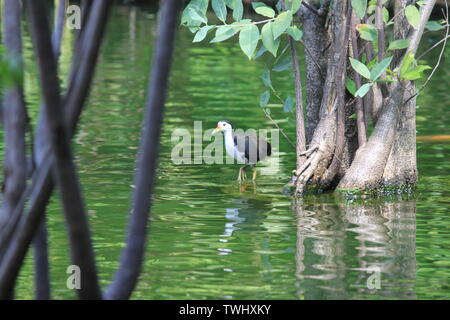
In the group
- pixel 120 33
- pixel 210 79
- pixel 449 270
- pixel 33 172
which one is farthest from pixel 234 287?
pixel 120 33

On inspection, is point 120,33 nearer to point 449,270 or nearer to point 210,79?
point 210,79

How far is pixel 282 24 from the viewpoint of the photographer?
27.5 feet

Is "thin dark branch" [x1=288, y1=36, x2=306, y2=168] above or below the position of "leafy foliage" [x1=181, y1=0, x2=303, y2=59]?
below

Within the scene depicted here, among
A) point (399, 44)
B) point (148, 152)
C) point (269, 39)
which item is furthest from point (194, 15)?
point (148, 152)

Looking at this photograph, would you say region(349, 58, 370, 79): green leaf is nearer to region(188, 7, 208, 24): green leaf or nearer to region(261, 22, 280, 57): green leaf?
region(261, 22, 280, 57): green leaf

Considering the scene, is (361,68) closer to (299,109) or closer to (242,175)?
(299,109)

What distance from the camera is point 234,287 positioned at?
6500mm

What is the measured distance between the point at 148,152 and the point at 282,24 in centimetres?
541

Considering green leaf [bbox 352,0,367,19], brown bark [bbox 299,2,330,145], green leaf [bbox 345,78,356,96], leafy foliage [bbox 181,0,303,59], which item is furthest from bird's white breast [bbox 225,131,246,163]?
green leaf [bbox 352,0,367,19]

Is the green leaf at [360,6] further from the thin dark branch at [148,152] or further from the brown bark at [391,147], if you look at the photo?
the thin dark branch at [148,152]

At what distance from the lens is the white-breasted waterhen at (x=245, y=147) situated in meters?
10.6

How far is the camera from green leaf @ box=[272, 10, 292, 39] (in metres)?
8.34

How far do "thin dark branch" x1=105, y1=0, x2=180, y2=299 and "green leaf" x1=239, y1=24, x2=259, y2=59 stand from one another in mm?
5178

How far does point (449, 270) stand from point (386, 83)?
2.82 m
